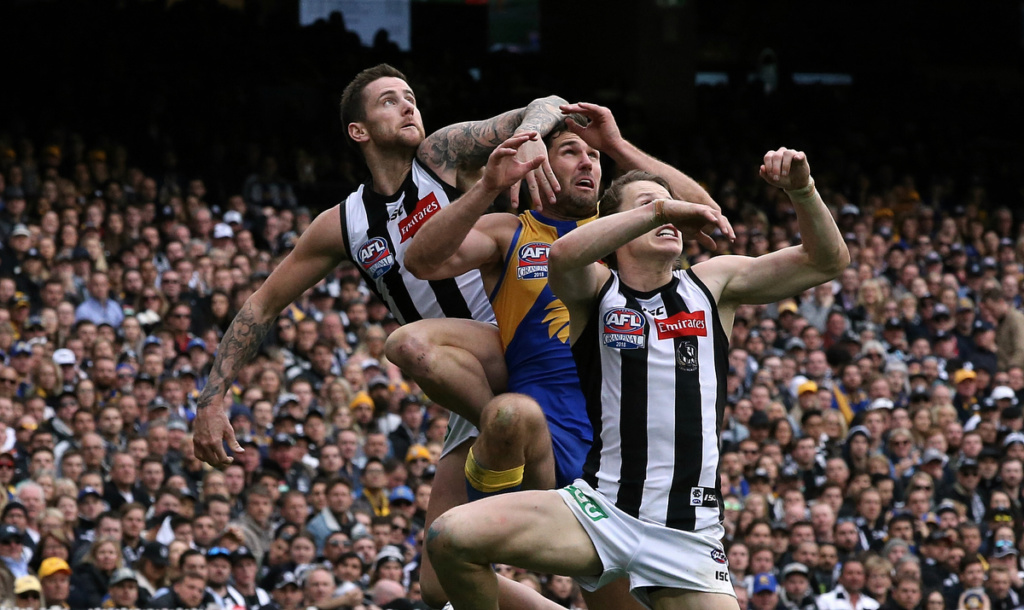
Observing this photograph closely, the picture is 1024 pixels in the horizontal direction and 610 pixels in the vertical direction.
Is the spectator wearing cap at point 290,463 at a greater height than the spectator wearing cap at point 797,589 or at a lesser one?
greater

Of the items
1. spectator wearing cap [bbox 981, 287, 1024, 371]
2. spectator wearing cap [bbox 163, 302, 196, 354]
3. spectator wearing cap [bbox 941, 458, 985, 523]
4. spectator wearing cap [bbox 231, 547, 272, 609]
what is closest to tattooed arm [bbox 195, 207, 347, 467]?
spectator wearing cap [bbox 231, 547, 272, 609]

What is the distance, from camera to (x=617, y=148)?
20.2 feet

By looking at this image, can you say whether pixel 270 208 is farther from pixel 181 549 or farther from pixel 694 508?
pixel 694 508

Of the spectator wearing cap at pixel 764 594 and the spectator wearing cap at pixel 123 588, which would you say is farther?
the spectator wearing cap at pixel 764 594

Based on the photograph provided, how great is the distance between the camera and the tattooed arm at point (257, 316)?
6289 millimetres

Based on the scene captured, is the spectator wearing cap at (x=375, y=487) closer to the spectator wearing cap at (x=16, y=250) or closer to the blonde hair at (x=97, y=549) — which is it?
the blonde hair at (x=97, y=549)

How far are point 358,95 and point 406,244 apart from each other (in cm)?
76

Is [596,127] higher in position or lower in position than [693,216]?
higher

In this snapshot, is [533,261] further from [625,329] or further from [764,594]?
[764,594]

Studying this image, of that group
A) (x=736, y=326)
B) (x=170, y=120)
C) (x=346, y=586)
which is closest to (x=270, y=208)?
(x=170, y=120)

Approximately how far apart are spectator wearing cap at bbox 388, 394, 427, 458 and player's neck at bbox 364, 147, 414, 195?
632 centimetres

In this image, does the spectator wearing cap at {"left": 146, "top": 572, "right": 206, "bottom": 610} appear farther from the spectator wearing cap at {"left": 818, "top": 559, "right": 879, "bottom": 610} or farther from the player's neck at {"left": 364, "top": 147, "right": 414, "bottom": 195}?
the spectator wearing cap at {"left": 818, "top": 559, "right": 879, "bottom": 610}

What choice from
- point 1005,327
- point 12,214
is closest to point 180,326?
point 12,214

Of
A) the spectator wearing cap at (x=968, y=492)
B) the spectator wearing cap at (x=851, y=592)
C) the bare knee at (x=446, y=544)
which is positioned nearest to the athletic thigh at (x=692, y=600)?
the bare knee at (x=446, y=544)
